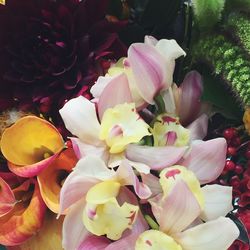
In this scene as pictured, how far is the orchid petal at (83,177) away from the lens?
1.65 feet

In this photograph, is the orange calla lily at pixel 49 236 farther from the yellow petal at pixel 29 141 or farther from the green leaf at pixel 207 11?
the green leaf at pixel 207 11

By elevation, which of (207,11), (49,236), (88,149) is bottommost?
(49,236)

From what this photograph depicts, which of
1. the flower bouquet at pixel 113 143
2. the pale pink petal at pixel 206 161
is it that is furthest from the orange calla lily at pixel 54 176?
the pale pink petal at pixel 206 161

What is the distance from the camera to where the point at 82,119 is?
53 centimetres

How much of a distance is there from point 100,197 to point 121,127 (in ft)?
0.21

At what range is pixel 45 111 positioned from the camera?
0.57 meters

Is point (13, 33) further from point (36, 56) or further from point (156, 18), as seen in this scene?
point (156, 18)

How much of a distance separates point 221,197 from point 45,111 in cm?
18

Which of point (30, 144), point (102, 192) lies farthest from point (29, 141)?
point (102, 192)

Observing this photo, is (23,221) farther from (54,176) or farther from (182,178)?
(182,178)

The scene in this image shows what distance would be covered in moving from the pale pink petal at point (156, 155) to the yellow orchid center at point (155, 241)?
57 millimetres

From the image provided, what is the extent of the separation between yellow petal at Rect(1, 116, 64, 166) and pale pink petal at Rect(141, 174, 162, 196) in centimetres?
9

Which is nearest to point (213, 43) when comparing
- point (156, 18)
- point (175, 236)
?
point (156, 18)

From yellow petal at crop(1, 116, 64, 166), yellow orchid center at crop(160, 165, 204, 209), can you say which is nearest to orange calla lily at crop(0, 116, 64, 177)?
yellow petal at crop(1, 116, 64, 166)
